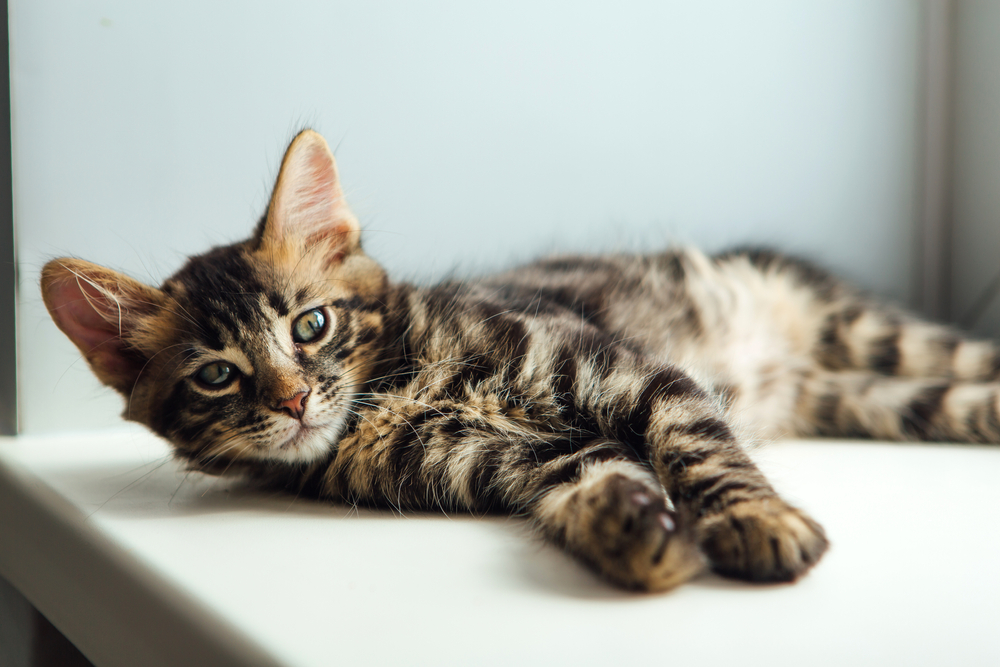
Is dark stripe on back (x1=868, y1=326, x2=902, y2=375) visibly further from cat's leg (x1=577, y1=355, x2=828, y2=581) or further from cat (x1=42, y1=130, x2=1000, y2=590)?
cat's leg (x1=577, y1=355, x2=828, y2=581)

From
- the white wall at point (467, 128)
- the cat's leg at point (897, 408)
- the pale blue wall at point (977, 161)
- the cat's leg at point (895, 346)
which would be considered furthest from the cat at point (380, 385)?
the pale blue wall at point (977, 161)

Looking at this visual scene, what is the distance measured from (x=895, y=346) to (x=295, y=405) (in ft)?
5.02

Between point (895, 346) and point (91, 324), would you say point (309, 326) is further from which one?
point (895, 346)

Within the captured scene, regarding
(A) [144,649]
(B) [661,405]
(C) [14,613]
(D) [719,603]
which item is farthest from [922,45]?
(C) [14,613]

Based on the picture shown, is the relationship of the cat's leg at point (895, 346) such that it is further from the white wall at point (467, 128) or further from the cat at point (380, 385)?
the cat at point (380, 385)

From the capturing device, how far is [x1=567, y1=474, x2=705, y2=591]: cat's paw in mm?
678

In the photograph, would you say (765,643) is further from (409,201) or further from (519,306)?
(409,201)

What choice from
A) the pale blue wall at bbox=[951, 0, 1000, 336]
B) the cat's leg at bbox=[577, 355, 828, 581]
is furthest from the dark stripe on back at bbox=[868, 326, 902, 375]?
the cat's leg at bbox=[577, 355, 828, 581]

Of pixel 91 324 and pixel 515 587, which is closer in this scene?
pixel 515 587

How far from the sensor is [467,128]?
1684 millimetres

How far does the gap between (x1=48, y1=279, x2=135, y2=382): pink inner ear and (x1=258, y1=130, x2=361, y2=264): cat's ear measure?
0.88 feet

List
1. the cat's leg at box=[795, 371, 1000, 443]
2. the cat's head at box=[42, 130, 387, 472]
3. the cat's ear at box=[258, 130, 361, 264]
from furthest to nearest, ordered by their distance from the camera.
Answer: the cat's leg at box=[795, 371, 1000, 443] < the cat's ear at box=[258, 130, 361, 264] < the cat's head at box=[42, 130, 387, 472]

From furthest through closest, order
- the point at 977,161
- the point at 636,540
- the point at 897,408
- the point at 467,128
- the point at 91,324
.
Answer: the point at 977,161
the point at 467,128
the point at 897,408
the point at 91,324
the point at 636,540

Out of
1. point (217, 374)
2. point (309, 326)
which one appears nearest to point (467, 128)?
point (309, 326)
